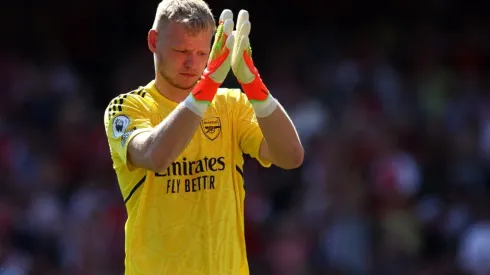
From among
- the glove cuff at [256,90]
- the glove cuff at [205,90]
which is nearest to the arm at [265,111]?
the glove cuff at [256,90]

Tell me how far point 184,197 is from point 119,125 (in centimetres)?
41

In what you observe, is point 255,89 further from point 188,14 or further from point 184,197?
point 184,197

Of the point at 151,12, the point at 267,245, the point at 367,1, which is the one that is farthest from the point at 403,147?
the point at 151,12

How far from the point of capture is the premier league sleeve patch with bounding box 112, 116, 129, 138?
4457mm

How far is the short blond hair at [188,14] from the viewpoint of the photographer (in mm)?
4398

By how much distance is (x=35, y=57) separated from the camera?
40.4 feet

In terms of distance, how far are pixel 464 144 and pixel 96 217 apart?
145 inches

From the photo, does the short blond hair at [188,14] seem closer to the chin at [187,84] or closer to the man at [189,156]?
the man at [189,156]

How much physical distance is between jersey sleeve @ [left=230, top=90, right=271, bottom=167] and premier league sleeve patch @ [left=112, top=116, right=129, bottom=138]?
485 millimetres

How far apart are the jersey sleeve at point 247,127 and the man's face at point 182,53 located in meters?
0.25

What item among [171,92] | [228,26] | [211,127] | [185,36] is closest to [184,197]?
[211,127]

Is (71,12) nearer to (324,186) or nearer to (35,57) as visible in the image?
(35,57)

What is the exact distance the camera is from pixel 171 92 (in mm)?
4590

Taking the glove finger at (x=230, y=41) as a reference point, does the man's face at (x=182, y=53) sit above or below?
below
